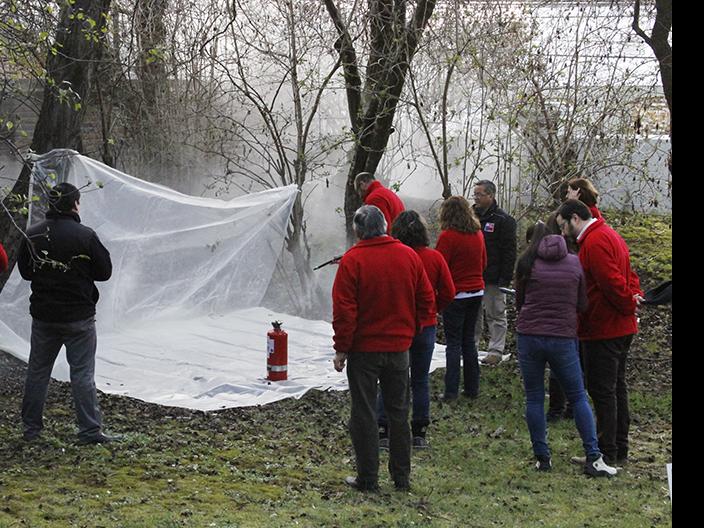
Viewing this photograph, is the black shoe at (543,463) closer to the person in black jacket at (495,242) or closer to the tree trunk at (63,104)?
the person in black jacket at (495,242)

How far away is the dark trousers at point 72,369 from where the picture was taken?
6.80m

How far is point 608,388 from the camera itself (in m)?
6.54

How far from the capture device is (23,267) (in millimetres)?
6742

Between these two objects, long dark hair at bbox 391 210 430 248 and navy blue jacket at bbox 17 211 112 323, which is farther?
long dark hair at bbox 391 210 430 248

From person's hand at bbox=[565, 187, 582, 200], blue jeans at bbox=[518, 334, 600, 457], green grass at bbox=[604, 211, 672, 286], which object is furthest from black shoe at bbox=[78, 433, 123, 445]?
green grass at bbox=[604, 211, 672, 286]

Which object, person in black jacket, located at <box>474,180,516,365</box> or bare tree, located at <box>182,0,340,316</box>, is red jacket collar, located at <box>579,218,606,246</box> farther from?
bare tree, located at <box>182,0,340,316</box>

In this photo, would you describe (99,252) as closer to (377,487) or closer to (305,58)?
(377,487)

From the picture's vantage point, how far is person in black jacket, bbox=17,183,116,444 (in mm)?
6648

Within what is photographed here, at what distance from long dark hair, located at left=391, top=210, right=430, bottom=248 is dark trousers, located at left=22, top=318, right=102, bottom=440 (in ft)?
7.53

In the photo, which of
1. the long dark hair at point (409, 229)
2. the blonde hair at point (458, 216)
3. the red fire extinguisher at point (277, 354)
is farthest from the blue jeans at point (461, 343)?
the long dark hair at point (409, 229)

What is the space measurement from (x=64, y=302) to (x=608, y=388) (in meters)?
3.81

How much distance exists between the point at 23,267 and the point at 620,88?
27.8ft

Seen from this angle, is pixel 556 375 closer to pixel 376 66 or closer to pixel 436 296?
pixel 436 296

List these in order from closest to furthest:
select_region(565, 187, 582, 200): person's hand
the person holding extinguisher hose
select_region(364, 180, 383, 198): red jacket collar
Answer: the person holding extinguisher hose < select_region(565, 187, 582, 200): person's hand < select_region(364, 180, 383, 198): red jacket collar
